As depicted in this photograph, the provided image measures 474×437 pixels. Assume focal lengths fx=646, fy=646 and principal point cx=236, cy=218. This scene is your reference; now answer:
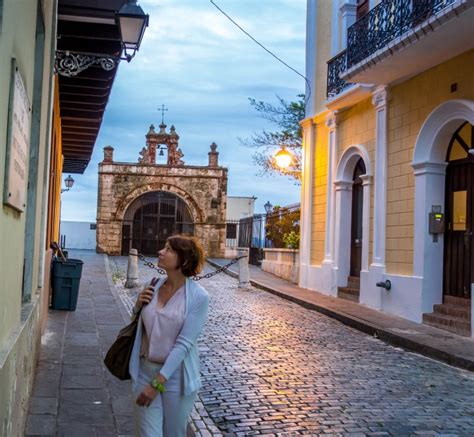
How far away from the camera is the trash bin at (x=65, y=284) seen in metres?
10.4

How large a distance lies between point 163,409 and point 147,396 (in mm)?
138

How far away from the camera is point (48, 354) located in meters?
6.96

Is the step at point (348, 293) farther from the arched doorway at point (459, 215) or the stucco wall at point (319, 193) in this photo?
the arched doorway at point (459, 215)

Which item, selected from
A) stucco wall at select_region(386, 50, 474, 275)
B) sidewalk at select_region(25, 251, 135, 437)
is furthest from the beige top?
stucco wall at select_region(386, 50, 474, 275)

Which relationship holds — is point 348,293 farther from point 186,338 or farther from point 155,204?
point 155,204

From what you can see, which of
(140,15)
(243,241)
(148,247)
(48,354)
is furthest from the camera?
(148,247)

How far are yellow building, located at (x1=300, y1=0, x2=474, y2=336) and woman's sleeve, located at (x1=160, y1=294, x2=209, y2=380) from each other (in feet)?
21.7

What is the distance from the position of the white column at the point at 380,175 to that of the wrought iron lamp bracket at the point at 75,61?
251 inches

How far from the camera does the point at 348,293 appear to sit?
45.5 ft

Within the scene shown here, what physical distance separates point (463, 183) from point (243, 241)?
21928mm

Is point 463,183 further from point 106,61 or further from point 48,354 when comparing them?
point 48,354

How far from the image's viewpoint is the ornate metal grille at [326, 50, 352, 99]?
1392cm

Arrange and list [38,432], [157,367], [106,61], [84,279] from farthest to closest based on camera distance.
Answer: [84,279], [106,61], [38,432], [157,367]

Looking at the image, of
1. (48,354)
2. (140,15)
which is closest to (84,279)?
(48,354)
